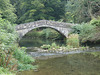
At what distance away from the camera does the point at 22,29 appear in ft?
60.0

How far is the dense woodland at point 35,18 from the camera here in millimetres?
7199

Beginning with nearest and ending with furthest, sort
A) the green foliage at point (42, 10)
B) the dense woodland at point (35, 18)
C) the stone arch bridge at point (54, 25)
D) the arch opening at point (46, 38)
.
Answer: the dense woodland at point (35, 18) < the stone arch bridge at point (54, 25) < the arch opening at point (46, 38) < the green foliage at point (42, 10)

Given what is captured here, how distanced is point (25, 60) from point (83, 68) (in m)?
3.40

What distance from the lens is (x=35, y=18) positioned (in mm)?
32031

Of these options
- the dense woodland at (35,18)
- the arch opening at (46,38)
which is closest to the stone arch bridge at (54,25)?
the arch opening at (46,38)

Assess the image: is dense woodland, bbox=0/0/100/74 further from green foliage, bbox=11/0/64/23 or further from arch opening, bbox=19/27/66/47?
arch opening, bbox=19/27/66/47

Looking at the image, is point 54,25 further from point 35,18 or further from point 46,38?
point 35,18

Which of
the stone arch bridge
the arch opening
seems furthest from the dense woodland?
the arch opening

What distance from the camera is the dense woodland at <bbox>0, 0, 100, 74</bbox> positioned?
7.20 metres

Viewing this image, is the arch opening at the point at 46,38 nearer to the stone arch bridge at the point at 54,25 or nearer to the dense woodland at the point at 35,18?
the stone arch bridge at the point at 54,25

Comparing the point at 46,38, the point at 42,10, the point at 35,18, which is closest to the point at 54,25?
the point at 46,38

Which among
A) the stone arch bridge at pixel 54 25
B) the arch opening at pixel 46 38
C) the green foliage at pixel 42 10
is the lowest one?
the arch opening at pixel 46 38

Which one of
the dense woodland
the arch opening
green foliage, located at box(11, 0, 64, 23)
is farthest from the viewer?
green foliage, located at box(11, 0, 64, 23)

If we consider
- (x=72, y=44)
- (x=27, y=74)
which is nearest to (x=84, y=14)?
(x=72, y=44)
